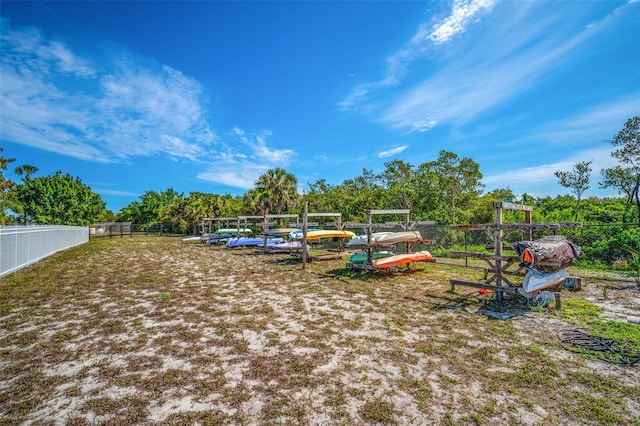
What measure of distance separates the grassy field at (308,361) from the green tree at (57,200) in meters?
49.5

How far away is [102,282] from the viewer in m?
10.3

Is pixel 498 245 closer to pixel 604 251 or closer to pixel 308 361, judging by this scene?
pixel 308 361

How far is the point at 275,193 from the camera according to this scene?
1180 inches

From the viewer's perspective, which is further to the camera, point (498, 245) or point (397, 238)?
point (397, 238)

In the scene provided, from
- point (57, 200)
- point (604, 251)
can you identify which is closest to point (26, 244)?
point (604, 251)

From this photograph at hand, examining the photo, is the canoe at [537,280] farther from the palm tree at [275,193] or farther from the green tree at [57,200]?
the green tree at [57,200]

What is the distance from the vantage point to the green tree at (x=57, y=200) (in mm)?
44000

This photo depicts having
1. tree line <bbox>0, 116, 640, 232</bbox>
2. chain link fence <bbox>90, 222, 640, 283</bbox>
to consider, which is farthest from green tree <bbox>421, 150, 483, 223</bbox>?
chain link fence <bbox>90, 222, 640, 283</bbox>

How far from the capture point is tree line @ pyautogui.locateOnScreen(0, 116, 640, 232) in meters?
18.9

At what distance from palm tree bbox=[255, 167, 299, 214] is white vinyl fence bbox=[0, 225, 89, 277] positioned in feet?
53.0

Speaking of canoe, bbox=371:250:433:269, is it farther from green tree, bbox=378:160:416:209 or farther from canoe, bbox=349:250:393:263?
green tree, bbox=378:160:416:209

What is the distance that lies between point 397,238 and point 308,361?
8223 mm

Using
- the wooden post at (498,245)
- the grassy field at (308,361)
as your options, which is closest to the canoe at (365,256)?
the grassy field at (308,361)

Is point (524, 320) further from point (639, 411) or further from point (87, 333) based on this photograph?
point (87, 333)
